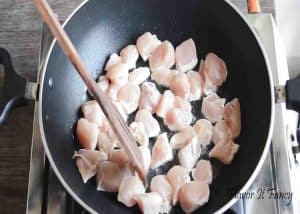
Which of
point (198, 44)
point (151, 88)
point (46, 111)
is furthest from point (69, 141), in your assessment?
point (198, 44)

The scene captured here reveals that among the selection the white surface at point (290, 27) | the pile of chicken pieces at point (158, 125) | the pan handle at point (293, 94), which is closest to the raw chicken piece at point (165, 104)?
the pile of chicken pieces at point (158, 125)

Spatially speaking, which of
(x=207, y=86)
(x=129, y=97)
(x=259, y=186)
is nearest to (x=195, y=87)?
(x=207, y=86)

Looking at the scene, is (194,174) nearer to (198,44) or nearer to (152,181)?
(152,181)

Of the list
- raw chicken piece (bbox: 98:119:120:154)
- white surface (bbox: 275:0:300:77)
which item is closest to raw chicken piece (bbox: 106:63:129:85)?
raw chicken piece (bbox: 98:119:120:154)

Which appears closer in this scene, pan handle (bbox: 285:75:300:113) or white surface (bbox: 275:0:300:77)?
pan handle (bbox: 285:75:300:113)

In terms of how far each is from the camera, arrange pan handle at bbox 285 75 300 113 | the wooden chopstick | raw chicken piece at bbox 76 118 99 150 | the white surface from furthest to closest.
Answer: the white surface
raw chicken piece at bbox 76 118 99 150
pan handle at bbox 285 75 300 113
the wooden chopstick

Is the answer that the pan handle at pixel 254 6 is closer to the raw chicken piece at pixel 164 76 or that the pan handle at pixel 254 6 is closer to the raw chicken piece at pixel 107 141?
the raw chicken piece at pixel 164 76

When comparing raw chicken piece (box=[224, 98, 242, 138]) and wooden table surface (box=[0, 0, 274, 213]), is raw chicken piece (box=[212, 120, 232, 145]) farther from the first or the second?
wooden table surface (box=[0, 0, 274, 213])
